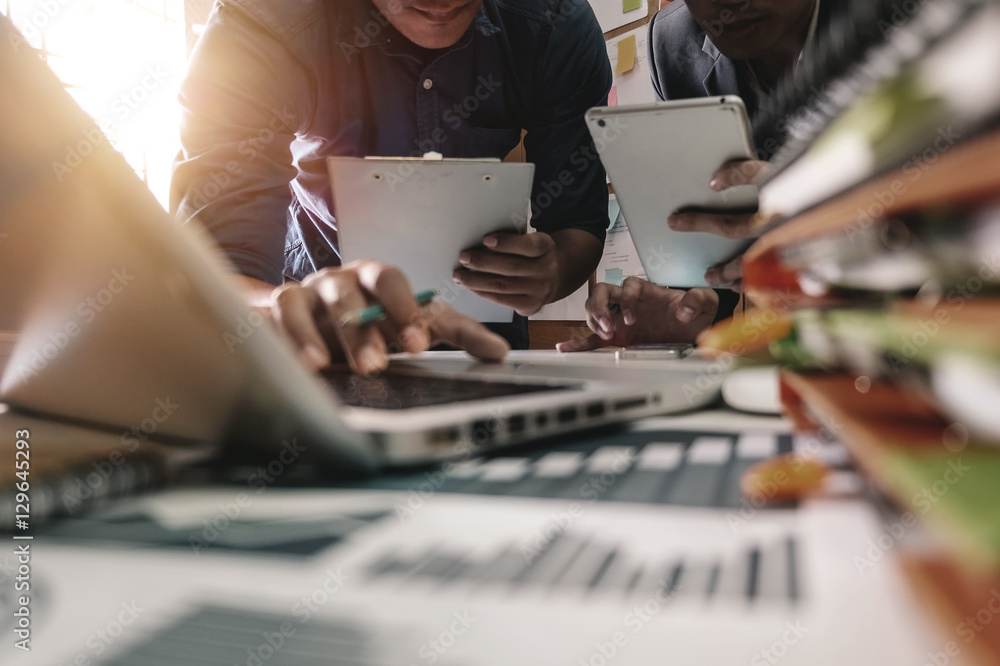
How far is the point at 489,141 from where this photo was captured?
4.03 feet

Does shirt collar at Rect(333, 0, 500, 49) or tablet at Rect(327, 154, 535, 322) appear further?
shirt collar at Rect(333, 0, 500, 49)

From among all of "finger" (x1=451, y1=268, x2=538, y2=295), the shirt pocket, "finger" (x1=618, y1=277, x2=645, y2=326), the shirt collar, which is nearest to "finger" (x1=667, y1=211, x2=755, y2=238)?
"finger" (x1=618, y1=277, x2=645, y2=326)

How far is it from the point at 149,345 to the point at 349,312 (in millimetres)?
199

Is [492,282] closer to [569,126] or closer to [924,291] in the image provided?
[569,126]

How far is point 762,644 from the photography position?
0.14 metres

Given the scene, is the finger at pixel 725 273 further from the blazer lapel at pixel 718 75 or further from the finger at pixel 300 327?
the finger at pixel 300 327

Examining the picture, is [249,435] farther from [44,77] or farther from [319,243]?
[319,243]

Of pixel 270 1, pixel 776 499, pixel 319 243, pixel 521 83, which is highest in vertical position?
pixel 270 1

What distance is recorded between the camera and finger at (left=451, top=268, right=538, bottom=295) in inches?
37.1

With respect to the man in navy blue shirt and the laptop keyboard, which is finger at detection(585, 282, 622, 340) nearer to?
the man in navy blue shirt

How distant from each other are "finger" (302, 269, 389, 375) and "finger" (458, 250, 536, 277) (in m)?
Answer: 0.40

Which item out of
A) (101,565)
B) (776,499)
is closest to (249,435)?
(101,565)

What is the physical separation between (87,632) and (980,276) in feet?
0.80

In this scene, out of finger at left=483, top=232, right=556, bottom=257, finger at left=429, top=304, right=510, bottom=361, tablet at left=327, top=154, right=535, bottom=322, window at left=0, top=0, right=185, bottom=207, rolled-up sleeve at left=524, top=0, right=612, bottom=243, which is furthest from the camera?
window at left=0, top=0, right=185, bottom=207
